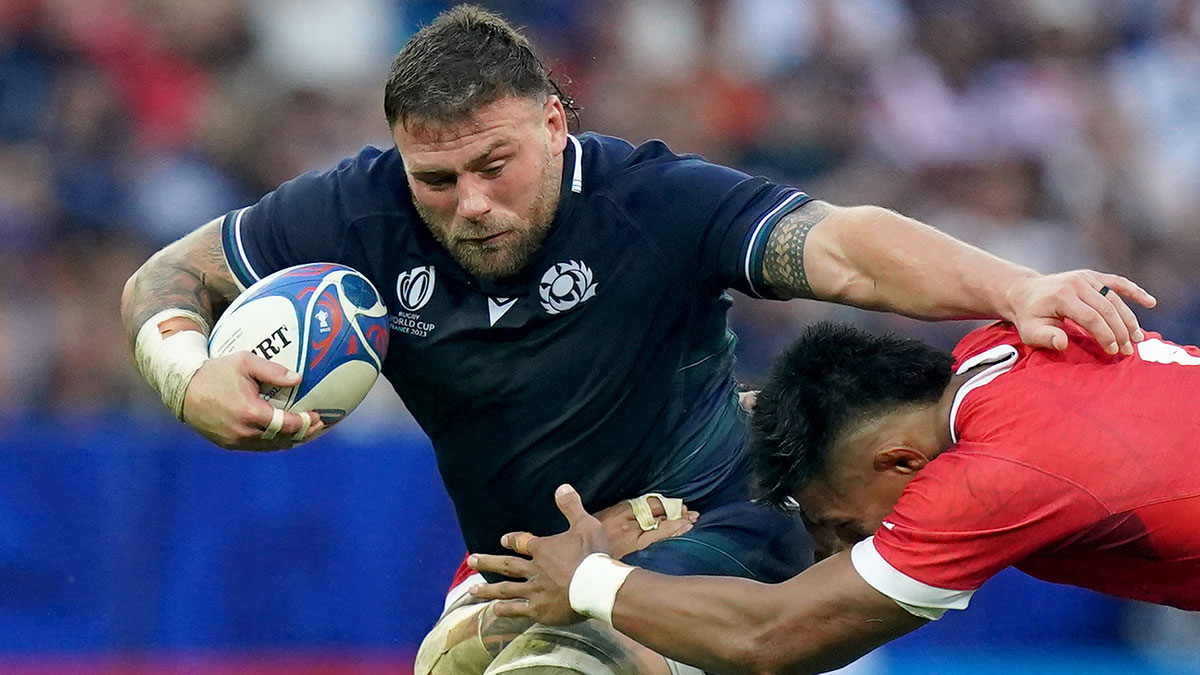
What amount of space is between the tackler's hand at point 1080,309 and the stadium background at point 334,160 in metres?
4.72

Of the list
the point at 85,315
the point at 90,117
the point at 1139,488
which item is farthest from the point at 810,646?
Result: the point at 90,117

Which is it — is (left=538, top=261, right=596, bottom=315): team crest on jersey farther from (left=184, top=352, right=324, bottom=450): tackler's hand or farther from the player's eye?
(left=184, top=352, right=324, bottom=450): tackler's hand

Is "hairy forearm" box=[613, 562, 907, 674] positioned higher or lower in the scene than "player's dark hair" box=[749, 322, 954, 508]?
lower

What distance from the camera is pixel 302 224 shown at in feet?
16.9

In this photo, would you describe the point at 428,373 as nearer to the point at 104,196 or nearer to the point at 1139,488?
the point at 1139,488

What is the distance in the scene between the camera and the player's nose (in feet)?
15.6

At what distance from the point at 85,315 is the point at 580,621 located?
5814 millimetres

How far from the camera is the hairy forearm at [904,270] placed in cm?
434

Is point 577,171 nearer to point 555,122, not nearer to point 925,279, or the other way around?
point 555,122

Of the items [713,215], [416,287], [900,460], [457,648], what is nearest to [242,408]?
[416,287]

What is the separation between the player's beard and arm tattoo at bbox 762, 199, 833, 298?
2.20 feet

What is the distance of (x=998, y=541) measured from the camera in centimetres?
420

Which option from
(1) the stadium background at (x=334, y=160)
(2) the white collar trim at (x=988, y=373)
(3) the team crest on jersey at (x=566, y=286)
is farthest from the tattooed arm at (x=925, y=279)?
(1) the stadium background at (x=334, y=160)

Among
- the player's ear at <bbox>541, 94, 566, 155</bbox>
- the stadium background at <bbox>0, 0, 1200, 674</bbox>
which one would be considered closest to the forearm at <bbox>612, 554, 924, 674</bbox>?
the player's ear at <bbox>541, 94, 566, 155</bbox>
